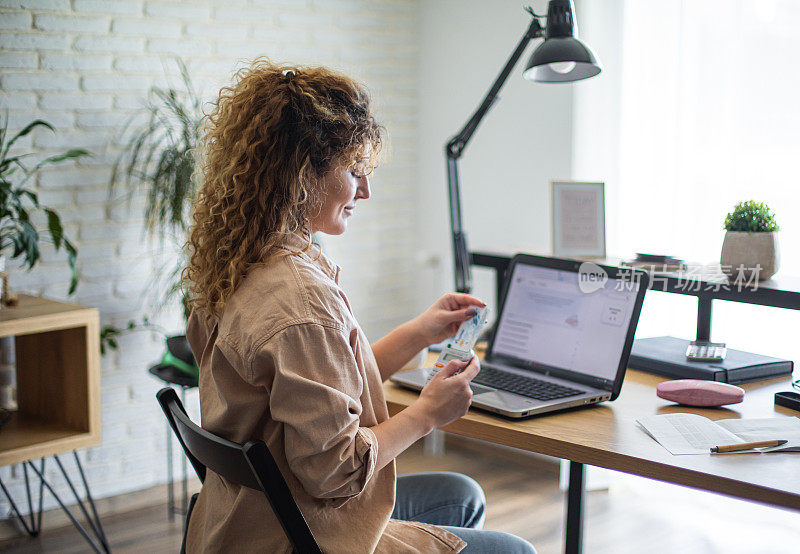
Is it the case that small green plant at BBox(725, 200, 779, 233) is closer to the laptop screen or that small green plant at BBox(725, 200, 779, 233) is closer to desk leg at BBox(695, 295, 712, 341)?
desk leg at BBox(695, 295, 712, 341)

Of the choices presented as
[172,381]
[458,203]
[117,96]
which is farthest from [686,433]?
[117,96]

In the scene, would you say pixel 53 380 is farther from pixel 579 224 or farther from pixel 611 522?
pixel 611 522

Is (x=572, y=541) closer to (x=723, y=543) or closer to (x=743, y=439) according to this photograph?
(x=743, y=439)

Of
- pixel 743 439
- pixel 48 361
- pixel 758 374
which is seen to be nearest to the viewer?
pixel 743 439

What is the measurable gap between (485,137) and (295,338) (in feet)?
8.10

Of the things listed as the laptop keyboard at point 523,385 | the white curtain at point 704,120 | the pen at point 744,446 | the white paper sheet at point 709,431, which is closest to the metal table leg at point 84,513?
the laptop keyboard at point 523,385

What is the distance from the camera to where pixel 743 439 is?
4.51 feet

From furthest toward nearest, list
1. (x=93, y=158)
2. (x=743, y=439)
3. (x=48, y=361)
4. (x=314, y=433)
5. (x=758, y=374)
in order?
1. (x=93, y=158)
2. (x=48, y=361)
3. (x=758, y=374)
4. (x=743, y=439)
5. (x=314, y=433)

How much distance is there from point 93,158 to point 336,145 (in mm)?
1779

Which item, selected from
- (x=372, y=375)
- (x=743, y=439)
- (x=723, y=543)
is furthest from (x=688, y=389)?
(x=723, y=543)

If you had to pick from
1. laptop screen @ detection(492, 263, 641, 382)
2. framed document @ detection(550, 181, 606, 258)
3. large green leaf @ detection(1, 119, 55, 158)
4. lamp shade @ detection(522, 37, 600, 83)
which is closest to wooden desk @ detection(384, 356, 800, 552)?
laptop screen @ detection(492, 263, 641, 382)

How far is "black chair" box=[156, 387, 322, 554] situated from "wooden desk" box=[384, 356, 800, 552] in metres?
0.44

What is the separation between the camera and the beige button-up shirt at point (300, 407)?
115 cm

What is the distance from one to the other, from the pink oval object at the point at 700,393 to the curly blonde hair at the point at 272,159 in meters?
0.76
